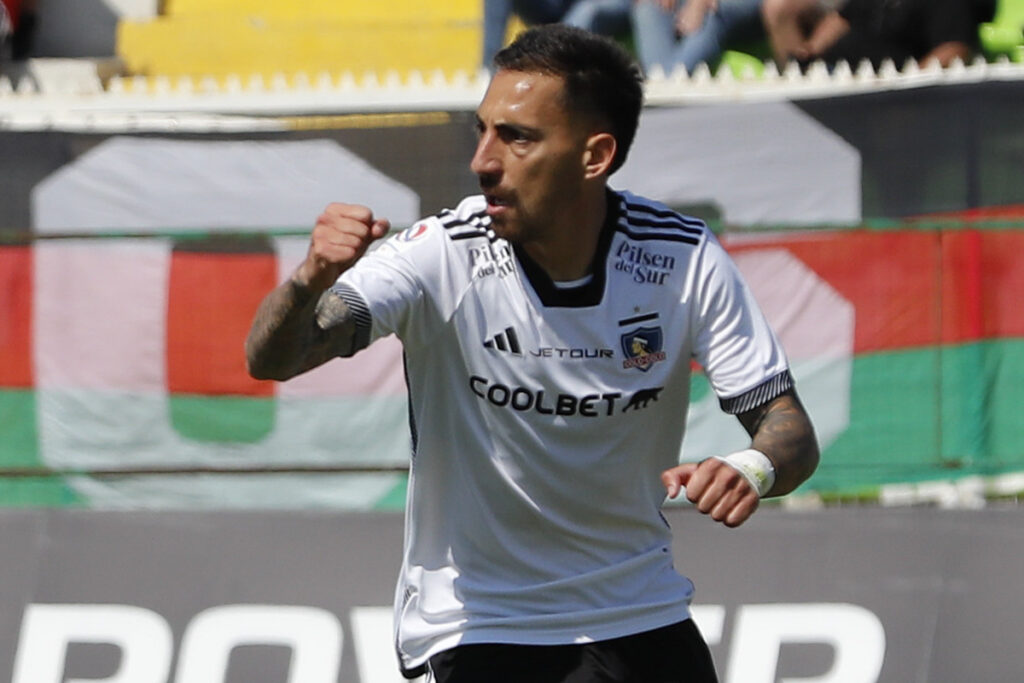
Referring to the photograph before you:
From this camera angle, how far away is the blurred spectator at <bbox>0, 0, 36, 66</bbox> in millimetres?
12023

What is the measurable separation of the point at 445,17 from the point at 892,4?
11.6 feet

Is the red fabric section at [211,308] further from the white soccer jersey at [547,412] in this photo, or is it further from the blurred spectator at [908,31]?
the white soccer jersey at [547,412]

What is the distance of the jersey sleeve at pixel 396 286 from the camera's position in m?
3.58

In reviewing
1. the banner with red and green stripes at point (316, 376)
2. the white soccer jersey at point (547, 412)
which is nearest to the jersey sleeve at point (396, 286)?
the white soccer jersey at point (547, 412)

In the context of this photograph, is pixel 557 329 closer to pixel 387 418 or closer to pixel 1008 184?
pixel 387 418

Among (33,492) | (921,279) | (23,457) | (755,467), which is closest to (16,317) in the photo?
(23,457)

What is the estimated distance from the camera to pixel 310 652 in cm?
667

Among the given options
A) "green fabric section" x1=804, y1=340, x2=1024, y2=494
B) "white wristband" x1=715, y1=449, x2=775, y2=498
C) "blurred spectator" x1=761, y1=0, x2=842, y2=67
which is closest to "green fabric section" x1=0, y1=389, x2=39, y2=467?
"green fabric section" x1=804, y1=340, x2=1024, y2=494

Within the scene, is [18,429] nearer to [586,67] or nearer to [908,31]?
[586,67]

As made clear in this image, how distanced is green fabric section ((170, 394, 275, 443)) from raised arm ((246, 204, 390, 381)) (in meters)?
4.67

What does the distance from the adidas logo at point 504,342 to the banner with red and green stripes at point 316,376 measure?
4.19 metres

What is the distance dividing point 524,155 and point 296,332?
72 cm

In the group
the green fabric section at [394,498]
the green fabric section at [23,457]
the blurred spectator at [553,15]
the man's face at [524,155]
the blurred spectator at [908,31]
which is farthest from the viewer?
the blurred spectator at [553,15]

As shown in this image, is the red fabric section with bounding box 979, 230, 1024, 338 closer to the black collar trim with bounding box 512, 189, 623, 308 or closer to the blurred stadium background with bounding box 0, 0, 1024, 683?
the blurred stadium background with bounding box 0, 0, 1024, 683
